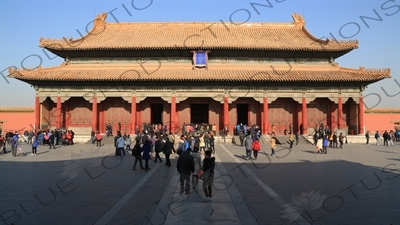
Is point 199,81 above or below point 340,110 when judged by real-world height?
above

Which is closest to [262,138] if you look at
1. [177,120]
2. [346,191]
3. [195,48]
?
[177,120]

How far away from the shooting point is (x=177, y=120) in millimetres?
35250

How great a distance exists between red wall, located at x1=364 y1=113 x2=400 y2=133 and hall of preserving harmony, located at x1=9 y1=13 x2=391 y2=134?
743 cm

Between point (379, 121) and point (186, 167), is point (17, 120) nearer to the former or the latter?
point (186, 167)

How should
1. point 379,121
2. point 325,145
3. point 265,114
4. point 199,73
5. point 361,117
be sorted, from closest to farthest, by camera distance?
1. point 325,145
2. point 199,73
3. point 265,114
4. point 361,117
5. point 379,121

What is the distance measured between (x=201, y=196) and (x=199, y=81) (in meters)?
24.2

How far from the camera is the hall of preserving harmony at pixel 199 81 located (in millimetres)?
33594

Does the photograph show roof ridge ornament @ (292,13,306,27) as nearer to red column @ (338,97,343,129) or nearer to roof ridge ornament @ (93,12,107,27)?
red column @ (338,97,343,129)

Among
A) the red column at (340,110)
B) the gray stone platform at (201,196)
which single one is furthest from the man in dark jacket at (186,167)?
the red column at (340,110)

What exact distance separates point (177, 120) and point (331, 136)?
15.1 meters

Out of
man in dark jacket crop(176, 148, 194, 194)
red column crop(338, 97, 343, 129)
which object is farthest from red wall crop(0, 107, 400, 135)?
man in dark jacket crop(176, 148, 194, 194)

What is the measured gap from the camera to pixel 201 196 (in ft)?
32.1

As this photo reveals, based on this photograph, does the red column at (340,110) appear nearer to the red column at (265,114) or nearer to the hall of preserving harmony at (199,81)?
the hall of preserving harmony at (199,81)

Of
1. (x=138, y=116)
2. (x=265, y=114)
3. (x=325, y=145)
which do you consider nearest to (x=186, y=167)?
(x=325, y=145)
